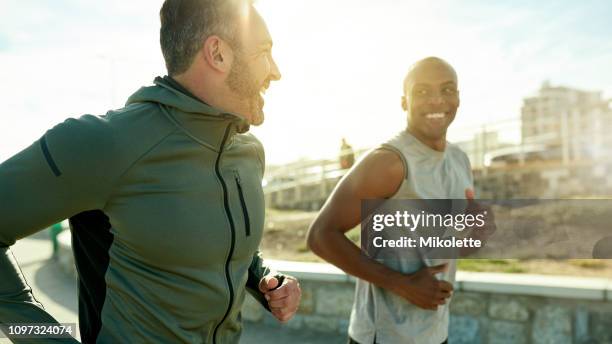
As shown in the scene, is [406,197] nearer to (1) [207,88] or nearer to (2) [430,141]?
(2) [430,141]

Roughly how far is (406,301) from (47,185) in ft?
5.71

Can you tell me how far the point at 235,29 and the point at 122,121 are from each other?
45 cm

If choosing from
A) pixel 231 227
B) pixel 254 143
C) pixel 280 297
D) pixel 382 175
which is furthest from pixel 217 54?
pixel 382 175

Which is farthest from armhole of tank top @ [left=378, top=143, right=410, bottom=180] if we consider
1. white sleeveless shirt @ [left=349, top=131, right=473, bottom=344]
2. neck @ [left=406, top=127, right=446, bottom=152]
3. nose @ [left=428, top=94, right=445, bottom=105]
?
nose @ [left=428, top=94, right=445, bottom=105]

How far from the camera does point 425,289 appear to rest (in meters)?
2.46

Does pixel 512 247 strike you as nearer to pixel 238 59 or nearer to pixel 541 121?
pixel 238 59

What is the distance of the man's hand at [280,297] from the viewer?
1.86 metres

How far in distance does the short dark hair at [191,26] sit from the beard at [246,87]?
0.24 ft

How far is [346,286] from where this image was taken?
4.93 metres

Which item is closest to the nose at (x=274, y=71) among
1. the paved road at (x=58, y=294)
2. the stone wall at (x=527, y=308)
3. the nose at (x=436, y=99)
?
the paved road at (x=58, y=294)

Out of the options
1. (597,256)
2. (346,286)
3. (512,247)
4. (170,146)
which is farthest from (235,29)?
(512,247)

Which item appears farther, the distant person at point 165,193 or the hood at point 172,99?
the hood at point 172,99

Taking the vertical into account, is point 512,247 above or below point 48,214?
below

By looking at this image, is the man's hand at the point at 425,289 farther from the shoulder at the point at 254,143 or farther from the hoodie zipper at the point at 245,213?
the hoodie zipper at the point at 245,213
